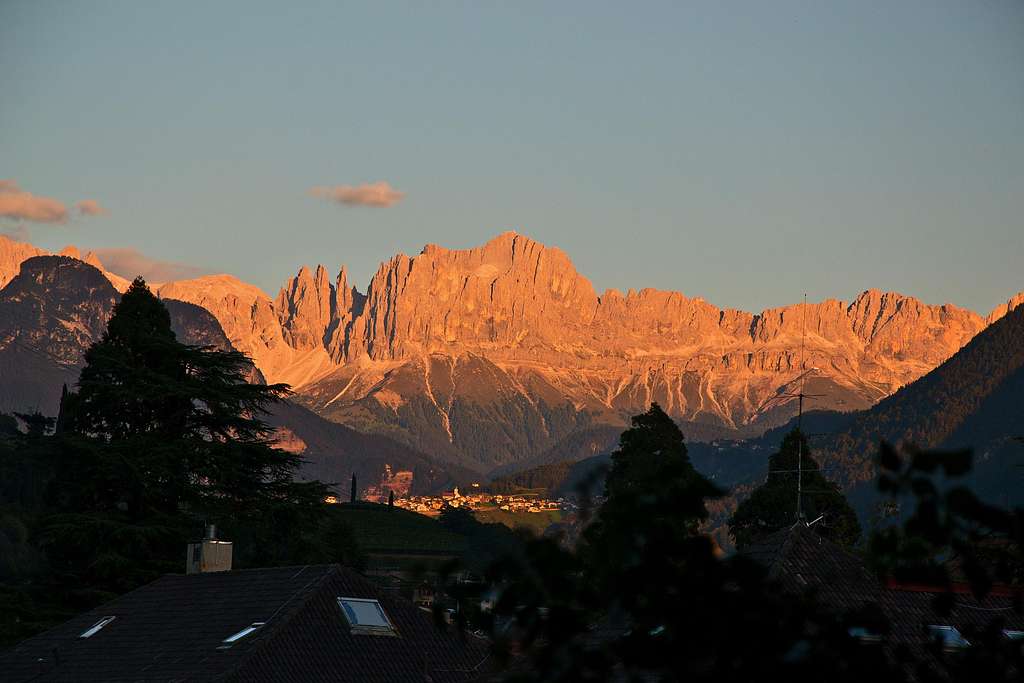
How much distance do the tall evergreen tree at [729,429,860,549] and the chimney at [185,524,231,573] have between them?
40.5 meters

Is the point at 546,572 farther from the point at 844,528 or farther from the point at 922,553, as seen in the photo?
the point at 844,528

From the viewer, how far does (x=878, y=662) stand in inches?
362

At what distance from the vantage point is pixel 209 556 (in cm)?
4853

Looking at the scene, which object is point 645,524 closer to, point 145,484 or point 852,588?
point 852,588

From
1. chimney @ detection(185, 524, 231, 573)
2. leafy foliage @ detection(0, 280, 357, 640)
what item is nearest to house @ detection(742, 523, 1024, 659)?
chimney @ detection(185, 524, 231, 573)

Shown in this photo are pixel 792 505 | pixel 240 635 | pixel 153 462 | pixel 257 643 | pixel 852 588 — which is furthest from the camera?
pixel 792 505

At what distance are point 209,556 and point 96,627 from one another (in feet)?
17.8

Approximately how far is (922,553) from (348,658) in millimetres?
29618

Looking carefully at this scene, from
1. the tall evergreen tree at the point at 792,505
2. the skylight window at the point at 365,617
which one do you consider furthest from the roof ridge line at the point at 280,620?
the tall evergreen tree at the point at 792,505

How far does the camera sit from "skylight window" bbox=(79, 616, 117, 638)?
4314 centimetres

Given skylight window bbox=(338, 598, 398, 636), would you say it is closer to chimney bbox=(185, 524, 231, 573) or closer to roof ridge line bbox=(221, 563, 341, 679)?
roof ridge line bbox=(221, 563, 341, 679)

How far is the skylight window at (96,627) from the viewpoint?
43.1 meters

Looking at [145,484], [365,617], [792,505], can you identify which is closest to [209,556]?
[365,617]

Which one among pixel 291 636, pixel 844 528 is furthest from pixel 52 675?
pixel 844 528
